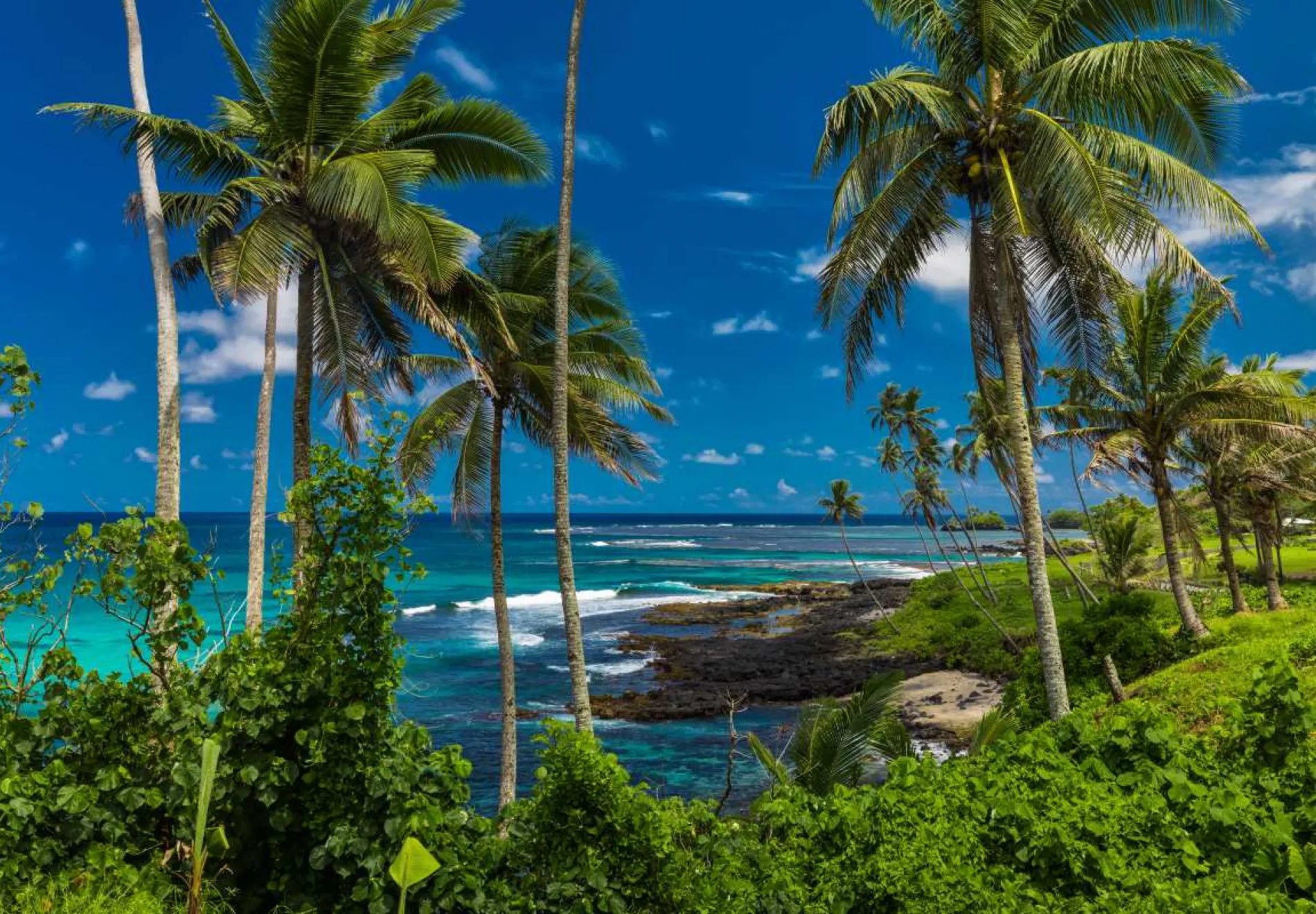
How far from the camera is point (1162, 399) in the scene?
15.5 meters

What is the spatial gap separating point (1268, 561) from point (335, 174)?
23.1m

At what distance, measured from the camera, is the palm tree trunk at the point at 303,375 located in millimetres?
8844

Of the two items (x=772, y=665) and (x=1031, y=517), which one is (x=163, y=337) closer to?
(x=1031, y=517)

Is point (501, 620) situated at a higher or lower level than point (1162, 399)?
lower

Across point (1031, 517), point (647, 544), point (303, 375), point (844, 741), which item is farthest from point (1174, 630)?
point (647, 544)

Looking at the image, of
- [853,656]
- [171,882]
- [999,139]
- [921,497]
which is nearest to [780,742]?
[853,656]

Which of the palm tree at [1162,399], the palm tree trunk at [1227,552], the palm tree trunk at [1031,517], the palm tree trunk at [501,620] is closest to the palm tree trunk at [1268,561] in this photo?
the palm tree trunk at [1227,552]

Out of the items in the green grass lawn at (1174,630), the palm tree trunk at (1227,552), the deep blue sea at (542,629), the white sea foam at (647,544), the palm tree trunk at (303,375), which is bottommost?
the white sea foam at (647,544)

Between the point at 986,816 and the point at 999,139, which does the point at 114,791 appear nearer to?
the point at 986,816

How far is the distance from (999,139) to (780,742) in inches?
591

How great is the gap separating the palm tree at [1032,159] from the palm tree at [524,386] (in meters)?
3.53

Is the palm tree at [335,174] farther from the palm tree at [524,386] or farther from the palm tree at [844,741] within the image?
the palm tree at [844,741]

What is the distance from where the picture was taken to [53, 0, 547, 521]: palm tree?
26.5 feet

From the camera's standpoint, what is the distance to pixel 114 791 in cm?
453
